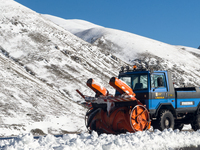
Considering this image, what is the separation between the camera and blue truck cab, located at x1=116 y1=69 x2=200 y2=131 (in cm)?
1043

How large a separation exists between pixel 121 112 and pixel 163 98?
206cm

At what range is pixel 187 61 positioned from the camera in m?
62.3

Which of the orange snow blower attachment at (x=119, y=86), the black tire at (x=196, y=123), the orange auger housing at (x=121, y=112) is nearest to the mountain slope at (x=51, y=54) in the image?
the orange auger housing at (x=121, y=112)

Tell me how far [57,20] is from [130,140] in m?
124

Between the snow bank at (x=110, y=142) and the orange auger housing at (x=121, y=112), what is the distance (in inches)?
58.8

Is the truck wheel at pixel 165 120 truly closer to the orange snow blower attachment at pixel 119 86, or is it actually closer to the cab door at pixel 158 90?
the cab door at pixel 158 90

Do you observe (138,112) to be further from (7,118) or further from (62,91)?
(62,91)

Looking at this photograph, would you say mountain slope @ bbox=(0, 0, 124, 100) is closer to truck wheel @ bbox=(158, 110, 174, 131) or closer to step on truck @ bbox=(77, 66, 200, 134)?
step on truck @ bbox=(77, 66, 200, 134)

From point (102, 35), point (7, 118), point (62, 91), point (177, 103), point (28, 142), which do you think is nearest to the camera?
point (28, 142)

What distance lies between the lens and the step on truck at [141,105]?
386 inches

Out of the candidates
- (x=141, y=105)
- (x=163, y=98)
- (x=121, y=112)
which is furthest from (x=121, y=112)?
(x=163, y=98)

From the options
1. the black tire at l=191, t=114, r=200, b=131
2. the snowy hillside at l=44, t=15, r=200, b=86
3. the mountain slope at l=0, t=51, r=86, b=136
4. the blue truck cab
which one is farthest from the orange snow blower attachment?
the snowy hillside at l=44, t=15, r=200, b=86

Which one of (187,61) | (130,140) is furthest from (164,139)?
(187,61)

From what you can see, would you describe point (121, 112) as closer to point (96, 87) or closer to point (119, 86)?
point (119, 86)
